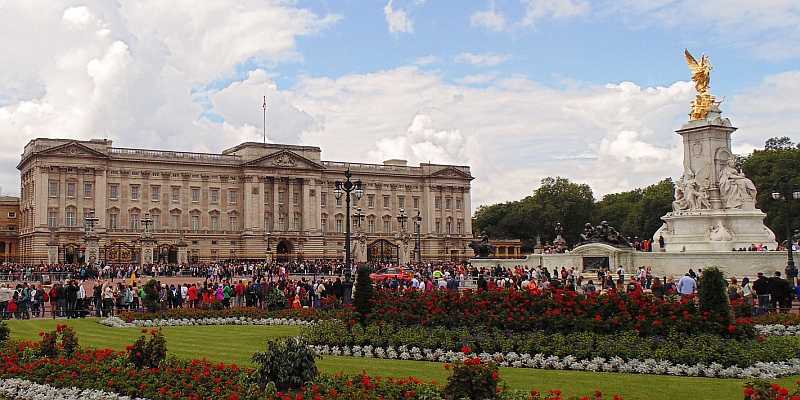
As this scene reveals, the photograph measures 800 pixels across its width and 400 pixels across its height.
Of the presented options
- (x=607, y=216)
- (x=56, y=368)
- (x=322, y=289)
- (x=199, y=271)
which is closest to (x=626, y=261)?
(x=322, y=289)

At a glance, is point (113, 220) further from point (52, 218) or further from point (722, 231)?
point (722, 231)

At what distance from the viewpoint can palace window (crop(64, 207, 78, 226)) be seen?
81562mm

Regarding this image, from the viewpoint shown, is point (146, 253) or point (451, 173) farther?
point (451, 173)

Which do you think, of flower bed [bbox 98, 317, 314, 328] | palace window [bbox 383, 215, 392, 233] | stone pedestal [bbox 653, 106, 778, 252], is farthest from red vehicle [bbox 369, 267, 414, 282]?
palace window [bbox 383, 215, 392, 233]

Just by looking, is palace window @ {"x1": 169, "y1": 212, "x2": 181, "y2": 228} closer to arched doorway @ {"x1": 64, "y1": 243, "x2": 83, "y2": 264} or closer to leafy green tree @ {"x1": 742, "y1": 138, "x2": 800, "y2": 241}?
arched doorway @ {"x1": 64, "y1": 243, "x2": 83, "y2": 264}

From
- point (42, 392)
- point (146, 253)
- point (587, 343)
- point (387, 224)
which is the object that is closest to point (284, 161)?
point (387, 224)

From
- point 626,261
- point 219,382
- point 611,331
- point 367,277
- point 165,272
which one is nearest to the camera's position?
point 219,382

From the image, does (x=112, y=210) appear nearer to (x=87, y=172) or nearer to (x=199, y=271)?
(x=87, y=172)

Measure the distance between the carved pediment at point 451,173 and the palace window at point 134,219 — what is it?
3662 centimetres

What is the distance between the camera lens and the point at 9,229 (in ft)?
315

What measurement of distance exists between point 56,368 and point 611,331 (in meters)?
9.70

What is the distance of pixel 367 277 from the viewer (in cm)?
1884

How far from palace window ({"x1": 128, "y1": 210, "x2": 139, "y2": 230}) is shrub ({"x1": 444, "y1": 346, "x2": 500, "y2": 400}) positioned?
81578 millimetres

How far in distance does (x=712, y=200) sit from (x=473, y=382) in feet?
103
